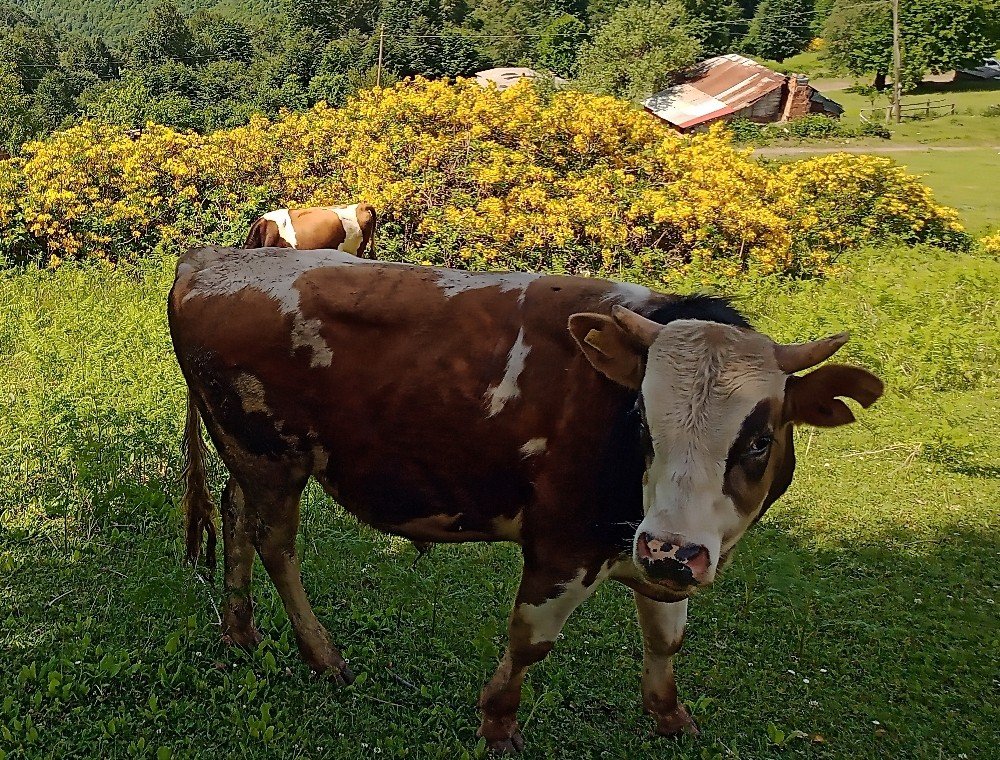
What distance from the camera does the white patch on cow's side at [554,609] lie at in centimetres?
337

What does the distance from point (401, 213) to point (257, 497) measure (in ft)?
29.9

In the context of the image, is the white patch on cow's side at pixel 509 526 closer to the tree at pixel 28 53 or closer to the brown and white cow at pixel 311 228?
the brown and white cow at pixel 311 228

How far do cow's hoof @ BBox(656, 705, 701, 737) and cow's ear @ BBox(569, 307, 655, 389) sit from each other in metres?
1.74

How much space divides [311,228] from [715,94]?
40.3m

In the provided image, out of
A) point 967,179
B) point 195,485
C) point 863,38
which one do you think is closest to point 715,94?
point 863,38

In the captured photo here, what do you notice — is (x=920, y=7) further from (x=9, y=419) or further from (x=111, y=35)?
(x=111, y=35)

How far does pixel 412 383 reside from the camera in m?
3.46

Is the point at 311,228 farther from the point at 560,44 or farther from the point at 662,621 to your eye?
the point at 560,44

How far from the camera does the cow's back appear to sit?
326 centimetres

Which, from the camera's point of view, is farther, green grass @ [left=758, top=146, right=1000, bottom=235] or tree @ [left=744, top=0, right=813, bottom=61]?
tree @ [left=744, top=0, right=813, bottom=61]

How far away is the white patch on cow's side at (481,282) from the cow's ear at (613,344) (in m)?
0.57

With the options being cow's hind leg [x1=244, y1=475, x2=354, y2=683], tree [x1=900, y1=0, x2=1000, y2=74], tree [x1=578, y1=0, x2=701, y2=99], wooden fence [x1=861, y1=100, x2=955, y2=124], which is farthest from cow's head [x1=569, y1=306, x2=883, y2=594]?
tree [x1=900, y1=0, x2=1000, y2=74]

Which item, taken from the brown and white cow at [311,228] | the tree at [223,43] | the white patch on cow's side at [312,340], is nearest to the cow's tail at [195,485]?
the white patch on cow's side at [312,340]

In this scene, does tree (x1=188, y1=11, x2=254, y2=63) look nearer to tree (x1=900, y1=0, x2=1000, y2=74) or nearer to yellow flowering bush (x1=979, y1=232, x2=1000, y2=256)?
tree (x1=900, y1=0, x2=1000, y2=74)
